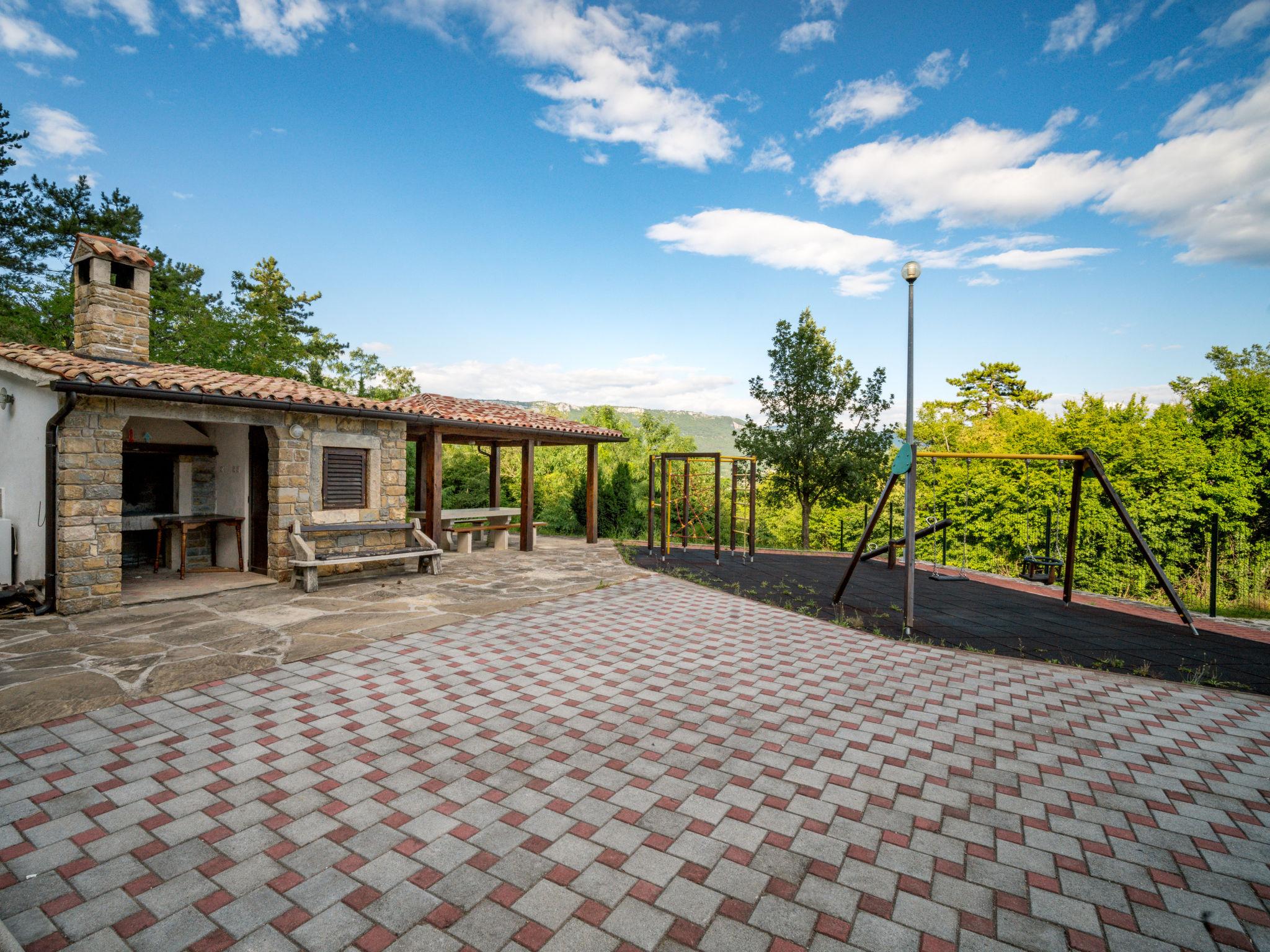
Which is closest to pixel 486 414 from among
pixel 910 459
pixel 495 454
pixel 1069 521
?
pixel 495 454

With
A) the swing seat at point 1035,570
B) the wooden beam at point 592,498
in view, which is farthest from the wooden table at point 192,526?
the swing seat at point 1035,570

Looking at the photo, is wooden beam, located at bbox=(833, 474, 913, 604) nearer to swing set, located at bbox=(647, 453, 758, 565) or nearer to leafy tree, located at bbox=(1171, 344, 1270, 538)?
swing set, located at bbox=(647, 453, 758, 565)

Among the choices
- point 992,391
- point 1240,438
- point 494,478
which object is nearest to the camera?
point 494,478

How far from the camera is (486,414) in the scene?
37.6 ft

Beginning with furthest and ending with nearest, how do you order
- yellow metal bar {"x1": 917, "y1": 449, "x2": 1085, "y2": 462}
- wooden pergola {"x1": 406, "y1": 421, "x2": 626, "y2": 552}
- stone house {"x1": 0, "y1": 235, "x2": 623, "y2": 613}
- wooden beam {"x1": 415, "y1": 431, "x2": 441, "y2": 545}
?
wooden pergola {"x1": 406, "y1": 421, "x2": 626, "y2": 552} < wooden beam {"x1": 415, "y1": 431, "x2": 441, "y2": 545} < yellow metal bar {"x1": 917, "y1": 449, "x2": 1085, "y2": 462} < stone house {"x1": 0, "y1": 235, "x2": 623, "y2": 613}

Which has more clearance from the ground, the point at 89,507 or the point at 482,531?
the point at 89,507

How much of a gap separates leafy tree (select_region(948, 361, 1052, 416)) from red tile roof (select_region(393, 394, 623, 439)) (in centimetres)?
2888

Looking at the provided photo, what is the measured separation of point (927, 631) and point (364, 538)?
882 cm

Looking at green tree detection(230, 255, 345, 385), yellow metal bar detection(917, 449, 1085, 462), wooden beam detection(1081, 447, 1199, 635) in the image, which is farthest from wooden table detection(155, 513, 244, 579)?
green tree detection(230, 255, 345, 385)

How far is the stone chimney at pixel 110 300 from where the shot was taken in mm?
7906

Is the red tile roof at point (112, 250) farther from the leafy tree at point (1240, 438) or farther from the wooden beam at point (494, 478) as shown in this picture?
the leafy tree at point (1240, 438)

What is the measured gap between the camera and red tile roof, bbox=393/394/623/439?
1025 centimetres

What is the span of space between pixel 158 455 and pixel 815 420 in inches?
584

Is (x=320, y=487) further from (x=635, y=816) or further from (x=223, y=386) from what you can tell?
(x=635, y=816)
